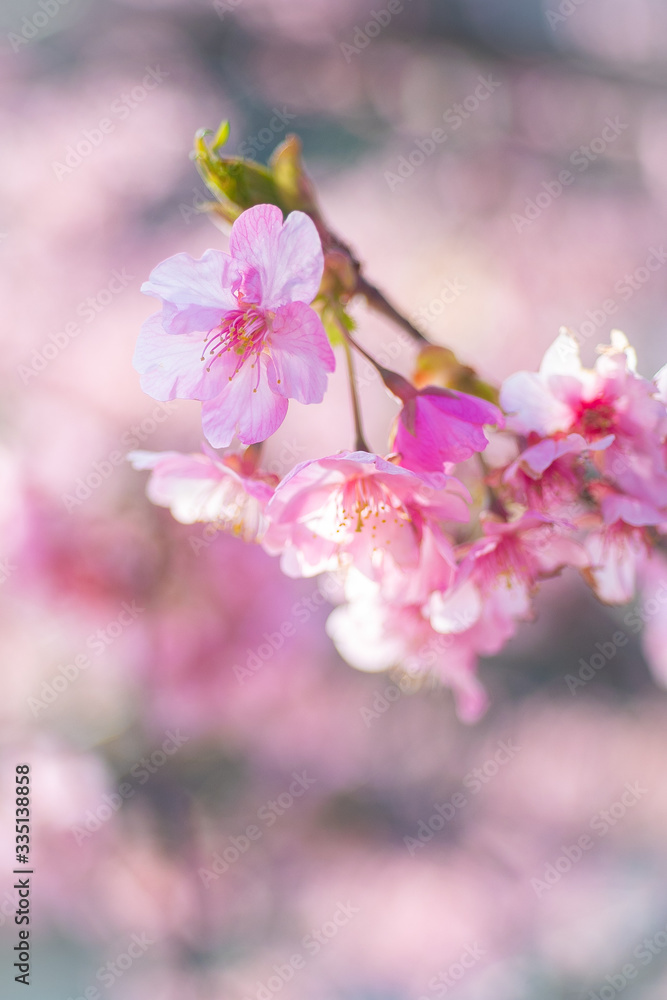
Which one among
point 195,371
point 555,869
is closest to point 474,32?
point 195,371

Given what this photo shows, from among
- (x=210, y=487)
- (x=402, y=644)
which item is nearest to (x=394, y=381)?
(x=210, y=487)

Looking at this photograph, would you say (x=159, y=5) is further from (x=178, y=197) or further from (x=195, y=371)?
(x=195, y=371)

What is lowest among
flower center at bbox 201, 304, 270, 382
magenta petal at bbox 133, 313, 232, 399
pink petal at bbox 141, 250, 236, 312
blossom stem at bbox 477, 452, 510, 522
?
blossom stem at bbox 477, 452, 510, 522

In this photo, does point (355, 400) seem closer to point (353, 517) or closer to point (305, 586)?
point (353, 517)

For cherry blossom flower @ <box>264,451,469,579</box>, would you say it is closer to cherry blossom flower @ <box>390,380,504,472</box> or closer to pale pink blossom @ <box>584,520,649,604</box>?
cherry blossom flower @ <box>390,380,504,472</box>

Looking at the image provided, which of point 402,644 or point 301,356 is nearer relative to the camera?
point 301,356

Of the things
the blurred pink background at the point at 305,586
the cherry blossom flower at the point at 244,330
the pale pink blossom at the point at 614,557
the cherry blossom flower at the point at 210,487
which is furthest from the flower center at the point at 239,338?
the blurred pink background at the point at 305,586

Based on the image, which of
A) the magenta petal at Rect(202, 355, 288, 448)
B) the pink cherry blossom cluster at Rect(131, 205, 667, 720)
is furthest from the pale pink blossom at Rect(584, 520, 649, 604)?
the magenta petal at Rect(202, 355, 288, 448)

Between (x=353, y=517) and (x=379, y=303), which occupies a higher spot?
(x=379, y=303)

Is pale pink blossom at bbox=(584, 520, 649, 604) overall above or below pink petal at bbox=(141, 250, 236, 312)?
below
